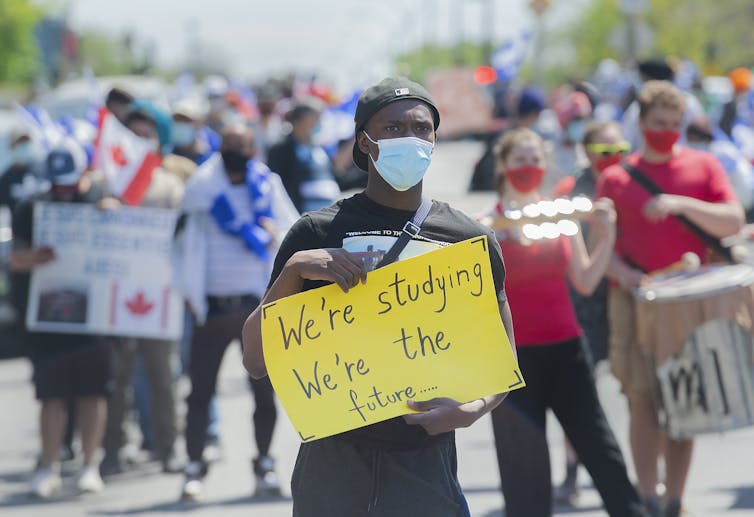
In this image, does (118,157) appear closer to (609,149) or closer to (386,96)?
(609,149)

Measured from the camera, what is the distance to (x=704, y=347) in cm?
712

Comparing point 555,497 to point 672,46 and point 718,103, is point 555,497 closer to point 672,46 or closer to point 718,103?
point 718,103

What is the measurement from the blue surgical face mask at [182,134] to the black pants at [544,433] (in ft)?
18.4

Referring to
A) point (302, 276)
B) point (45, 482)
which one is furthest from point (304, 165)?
point (302, 276)

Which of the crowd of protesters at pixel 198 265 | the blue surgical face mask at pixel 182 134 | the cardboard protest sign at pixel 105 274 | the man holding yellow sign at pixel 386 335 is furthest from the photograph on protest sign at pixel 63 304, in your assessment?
the man holding yellow sign at pixel 386 335

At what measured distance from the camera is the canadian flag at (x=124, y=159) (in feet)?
33.1

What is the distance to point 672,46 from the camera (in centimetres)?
7050

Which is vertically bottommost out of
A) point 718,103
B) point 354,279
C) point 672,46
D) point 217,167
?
point 354,279

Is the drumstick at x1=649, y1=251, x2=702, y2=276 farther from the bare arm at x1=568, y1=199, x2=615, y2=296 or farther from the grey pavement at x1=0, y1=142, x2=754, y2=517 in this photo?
the grey pavement at x1=0, y1=142, x2=754, y2=517

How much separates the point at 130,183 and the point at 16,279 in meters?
0.94

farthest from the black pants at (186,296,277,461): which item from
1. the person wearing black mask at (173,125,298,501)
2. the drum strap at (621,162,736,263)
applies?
the drum strap at (621,162,736,263)

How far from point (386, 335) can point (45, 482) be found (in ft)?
17.8

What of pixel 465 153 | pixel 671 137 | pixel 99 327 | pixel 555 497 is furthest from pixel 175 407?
pixel 465 153

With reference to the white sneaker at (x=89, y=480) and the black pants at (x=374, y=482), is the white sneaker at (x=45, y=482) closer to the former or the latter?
the white sneaker at (x=89, y=480)
